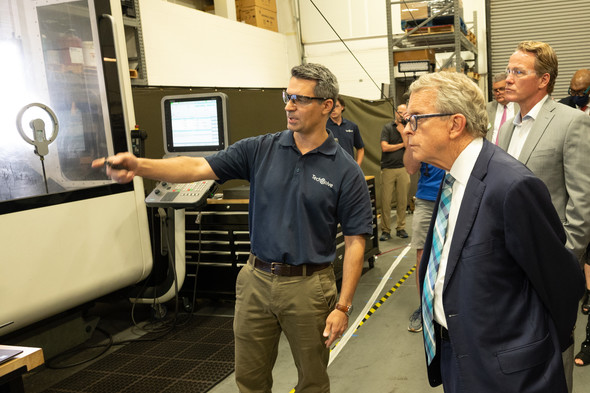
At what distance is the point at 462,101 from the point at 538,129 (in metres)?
1.03

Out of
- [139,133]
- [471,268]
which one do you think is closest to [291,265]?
[471,268]

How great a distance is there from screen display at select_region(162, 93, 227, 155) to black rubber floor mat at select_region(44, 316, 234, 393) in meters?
1.42

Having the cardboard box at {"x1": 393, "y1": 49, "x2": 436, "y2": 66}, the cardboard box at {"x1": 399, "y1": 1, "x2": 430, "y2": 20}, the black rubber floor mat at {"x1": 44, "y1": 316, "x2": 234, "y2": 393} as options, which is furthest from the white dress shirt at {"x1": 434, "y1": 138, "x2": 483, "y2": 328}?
the cardboard box at {"x1": 393, "y1": 49, "x2": 436, "y2": 66}

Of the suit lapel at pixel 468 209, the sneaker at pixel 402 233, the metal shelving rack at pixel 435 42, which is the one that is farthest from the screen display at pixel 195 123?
the metal shelving rack at pixel 435 42

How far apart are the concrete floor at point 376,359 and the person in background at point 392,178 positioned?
7.20 ft

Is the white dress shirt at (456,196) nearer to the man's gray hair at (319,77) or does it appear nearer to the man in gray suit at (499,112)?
the man's gray hair at (319,77)

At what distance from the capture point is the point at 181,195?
393cm

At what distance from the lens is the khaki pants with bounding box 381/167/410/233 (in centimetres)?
710

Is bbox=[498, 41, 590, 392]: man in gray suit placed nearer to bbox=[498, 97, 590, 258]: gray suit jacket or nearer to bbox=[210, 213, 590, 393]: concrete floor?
bbox=[498, 97, 590, 258]: gray suit jacket

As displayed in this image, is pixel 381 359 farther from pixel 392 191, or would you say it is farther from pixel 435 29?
pixel 435 29

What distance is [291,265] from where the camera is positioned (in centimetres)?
223

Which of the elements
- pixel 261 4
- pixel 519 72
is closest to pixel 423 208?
pixel 519 72

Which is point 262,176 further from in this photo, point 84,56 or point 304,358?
point 84,56

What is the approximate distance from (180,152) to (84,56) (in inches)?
36.6
